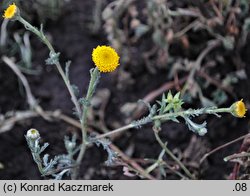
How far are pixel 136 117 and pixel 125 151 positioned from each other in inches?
6.5

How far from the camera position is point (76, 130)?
1956 mm

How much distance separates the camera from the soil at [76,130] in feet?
6.11

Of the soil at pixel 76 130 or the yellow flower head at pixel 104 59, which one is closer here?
the yellow flower head at pixel 104 59

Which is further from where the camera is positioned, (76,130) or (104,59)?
(76,130)

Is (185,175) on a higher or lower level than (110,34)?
lower

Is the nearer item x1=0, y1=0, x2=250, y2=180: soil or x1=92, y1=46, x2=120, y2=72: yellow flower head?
x1=92, y1=46, x2=120, y2=72: yellow flower head

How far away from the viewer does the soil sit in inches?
73.4

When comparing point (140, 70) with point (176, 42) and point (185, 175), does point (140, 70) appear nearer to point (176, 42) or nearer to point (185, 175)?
point (176, 42)

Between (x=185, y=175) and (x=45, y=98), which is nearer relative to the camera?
(x=185, y=175)

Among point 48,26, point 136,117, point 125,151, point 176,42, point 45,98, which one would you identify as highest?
point 48,26

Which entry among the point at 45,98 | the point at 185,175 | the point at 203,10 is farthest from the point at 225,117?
the point at 45,98

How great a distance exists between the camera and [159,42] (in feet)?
6.70

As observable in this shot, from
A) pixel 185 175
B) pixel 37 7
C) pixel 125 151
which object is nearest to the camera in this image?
pixel 185 175

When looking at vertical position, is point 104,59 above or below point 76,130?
below
